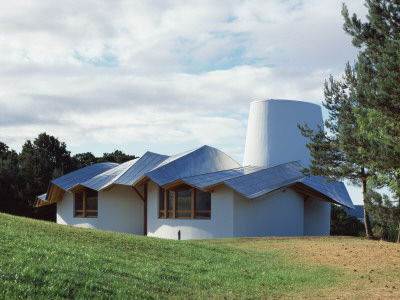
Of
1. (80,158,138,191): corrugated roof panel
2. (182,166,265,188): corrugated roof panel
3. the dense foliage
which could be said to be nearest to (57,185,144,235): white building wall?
(80,158,138,191): corrugated roof panel

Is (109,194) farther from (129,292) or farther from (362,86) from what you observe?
(129,292)

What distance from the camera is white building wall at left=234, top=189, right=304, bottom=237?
26672 millimetres

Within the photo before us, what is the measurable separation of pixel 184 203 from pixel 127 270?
18.8m

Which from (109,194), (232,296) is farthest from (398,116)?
(109,194)

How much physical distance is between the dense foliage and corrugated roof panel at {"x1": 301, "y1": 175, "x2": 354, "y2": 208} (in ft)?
28.3

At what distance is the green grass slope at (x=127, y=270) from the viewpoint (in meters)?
7.64

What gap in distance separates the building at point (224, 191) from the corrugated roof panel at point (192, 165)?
0.06 m

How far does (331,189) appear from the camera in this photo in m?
29.7

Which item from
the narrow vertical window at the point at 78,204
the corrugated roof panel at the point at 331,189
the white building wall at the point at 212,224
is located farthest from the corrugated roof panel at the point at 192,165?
the narrow vertical window at the point at 78,204

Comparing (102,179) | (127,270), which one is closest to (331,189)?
(102,179)

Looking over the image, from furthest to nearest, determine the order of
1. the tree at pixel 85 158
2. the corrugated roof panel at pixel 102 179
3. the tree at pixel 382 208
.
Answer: the tree at pixel 85 158, the corrugated roof panel at pixel 102 179, the tree at pixel 382 208

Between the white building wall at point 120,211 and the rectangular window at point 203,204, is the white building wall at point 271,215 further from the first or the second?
the white building wall at point 120,211

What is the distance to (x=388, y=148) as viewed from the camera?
14.6 m

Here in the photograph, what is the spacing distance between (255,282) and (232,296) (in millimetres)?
1799
